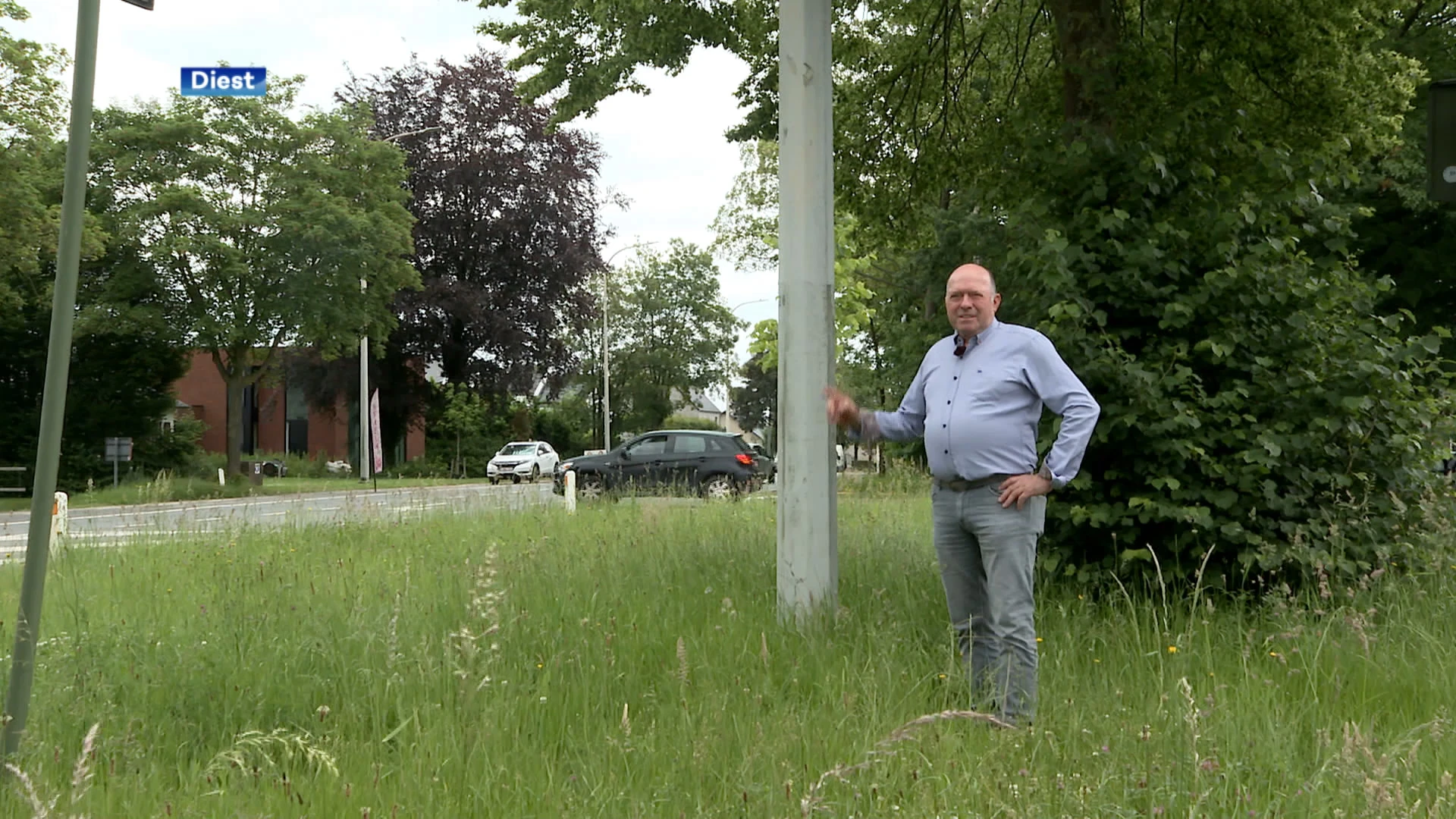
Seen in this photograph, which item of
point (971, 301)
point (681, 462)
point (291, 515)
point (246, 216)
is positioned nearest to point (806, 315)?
point (971, 301)

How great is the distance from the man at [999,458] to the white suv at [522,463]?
32019mm

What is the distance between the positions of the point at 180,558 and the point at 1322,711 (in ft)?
25.6

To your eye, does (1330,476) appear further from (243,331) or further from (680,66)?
(243,331)

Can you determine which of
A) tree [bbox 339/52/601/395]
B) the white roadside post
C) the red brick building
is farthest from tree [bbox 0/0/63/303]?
the red brick building

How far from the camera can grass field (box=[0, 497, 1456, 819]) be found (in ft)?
10.7

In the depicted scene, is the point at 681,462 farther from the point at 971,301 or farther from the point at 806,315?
the point at 971,301

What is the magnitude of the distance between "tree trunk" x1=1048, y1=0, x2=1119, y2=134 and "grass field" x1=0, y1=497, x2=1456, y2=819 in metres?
2.84

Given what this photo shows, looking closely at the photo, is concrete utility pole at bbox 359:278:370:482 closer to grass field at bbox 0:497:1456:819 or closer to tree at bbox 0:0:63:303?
tree at bbox 0:0:63:303

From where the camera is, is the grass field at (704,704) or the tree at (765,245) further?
the tree at (765,245)

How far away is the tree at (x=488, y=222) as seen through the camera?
39219 millimetres

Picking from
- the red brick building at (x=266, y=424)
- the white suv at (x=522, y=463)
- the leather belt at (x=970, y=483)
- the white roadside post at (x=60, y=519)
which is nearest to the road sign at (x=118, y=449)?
the white suv at (x=522, y=463)

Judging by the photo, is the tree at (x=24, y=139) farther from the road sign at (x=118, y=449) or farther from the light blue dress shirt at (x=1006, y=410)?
the light blue dress shirt at (x=1006, y=410)

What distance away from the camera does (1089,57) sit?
21.9 ft

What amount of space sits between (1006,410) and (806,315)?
1586 mm
